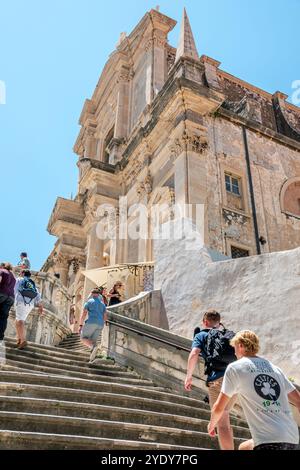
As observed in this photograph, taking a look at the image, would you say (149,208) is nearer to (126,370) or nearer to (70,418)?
(126,370)

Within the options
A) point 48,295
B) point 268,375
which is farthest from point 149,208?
point 268,375

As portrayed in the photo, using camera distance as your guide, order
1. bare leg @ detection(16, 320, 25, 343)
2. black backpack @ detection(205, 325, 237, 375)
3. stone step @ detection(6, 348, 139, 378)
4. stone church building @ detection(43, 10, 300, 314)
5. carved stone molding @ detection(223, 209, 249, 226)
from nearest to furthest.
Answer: black backpack @ detection(205, 325, 237, 375)
stone step @ detection(6, 348, 139, 378)
bare leg @ detection(16, 320, 25, 343)
carved stone molding @ detection(223, 209, 249, 226)
stone church building @ detection(43, 10, 300, 314)

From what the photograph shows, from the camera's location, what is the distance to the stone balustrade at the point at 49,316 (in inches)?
410

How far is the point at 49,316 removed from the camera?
35.8 ft

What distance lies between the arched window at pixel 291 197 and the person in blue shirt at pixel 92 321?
38.5 feet

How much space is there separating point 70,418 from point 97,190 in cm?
1845

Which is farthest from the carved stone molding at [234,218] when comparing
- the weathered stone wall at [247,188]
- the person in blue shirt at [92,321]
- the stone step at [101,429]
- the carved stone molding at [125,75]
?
the carved stone molding at [125,75]

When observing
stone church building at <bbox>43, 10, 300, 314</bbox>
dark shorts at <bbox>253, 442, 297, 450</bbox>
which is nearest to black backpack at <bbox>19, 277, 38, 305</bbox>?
dark shorts at <bbox>253, 442, 297, 450</bbox>

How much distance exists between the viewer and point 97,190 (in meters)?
22.8

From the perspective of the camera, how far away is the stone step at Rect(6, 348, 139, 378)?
7.49 m

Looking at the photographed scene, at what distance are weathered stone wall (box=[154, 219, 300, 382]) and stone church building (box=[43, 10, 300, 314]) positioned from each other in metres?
4.57

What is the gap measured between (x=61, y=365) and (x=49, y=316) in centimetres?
347

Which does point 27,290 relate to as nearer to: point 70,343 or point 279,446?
point 70,343

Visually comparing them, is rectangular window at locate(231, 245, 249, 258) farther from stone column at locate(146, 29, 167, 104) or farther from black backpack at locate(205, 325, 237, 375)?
black backpack at locate(205, 325, 237, 375)
